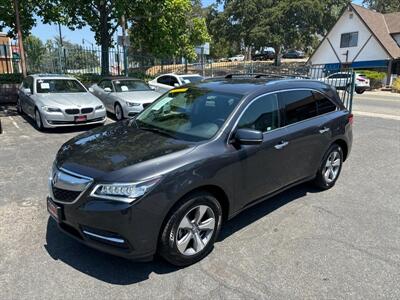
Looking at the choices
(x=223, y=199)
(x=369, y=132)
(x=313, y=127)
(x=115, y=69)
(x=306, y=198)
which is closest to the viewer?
(x=223, y=199)

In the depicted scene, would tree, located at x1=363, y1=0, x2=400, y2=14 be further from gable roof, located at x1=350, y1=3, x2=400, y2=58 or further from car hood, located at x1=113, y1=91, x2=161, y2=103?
car hood, located at x1=113, y1=91, x2=161, y2=103

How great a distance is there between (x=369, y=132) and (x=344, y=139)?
5.19 metres

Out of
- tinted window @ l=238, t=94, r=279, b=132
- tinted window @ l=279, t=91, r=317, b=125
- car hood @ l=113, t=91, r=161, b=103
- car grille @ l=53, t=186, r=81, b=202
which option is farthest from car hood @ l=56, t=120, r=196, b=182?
car hood @ l=113, t=91, r=161, b=103

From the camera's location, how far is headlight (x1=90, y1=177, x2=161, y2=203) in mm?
2906

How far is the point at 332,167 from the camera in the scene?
5309 mm

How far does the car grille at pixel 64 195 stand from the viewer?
3.14 meters

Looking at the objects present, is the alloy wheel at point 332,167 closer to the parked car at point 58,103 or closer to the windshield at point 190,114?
the windshield at point 190,114

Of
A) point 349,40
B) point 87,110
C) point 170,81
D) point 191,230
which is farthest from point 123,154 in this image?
point 349,40

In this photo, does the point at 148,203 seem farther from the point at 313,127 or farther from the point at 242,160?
the point at 313,127

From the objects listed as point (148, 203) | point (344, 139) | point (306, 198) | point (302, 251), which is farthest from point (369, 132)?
point (148, 203)

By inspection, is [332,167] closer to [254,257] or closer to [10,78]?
[254,257]

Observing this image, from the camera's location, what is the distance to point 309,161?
4707 mm

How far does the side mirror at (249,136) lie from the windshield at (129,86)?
856cm

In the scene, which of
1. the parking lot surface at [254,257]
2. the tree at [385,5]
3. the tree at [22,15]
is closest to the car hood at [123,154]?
the parking lot surface at [254,257]
